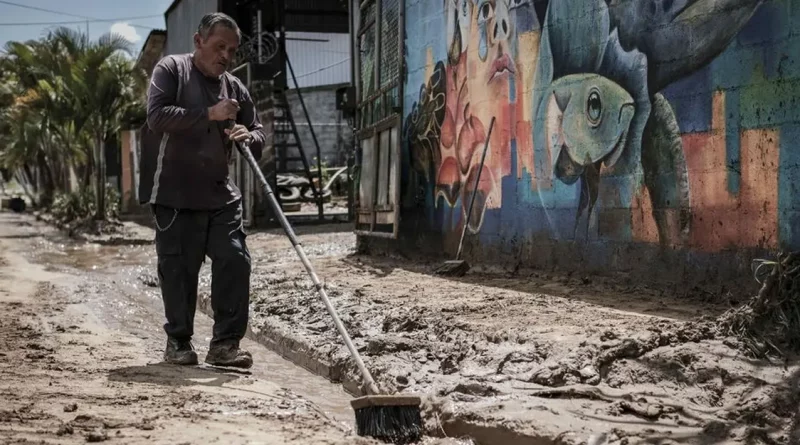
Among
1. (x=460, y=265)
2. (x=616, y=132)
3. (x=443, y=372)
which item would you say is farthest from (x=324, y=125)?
(x=443, y=372)

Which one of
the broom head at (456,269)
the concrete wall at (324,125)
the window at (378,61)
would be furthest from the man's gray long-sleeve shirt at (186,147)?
the concrete wall at (324,125)

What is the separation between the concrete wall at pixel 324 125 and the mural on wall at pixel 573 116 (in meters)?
19.3

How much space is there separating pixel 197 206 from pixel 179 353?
2.56ft

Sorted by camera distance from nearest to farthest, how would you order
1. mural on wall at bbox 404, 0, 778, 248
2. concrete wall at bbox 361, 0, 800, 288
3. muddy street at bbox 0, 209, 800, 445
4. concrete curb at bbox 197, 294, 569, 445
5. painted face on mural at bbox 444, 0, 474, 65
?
muddy street at bbox 0, 209, 800, 445 < concrete curb at bbox 197, 294, 569, 445 < concrete wall at bbox 361, 0, 800, 288 < mural on wall at bbox 404, 0, 778, 248 < painted face on mural at bbox 444, 0, 474, 65

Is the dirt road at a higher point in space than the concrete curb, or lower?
higher

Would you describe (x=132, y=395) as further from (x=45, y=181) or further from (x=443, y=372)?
(x=45, y=181)

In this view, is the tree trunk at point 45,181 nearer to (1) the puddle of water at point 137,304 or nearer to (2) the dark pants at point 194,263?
(1) the puddle of water at point 137,304

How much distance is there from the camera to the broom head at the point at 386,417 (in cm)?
369

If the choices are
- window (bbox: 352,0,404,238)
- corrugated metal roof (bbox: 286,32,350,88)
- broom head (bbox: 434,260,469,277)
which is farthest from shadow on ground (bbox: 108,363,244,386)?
corrugated metal roof (bbox: 286,32,350,88)

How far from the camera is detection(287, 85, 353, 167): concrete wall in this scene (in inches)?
1142

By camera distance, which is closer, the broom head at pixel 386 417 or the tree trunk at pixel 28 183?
the broom head at pixel 386 417

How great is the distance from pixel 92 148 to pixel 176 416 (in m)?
20.4

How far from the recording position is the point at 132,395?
4.06 metres

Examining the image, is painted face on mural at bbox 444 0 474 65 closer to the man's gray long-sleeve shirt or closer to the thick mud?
the thick mud
